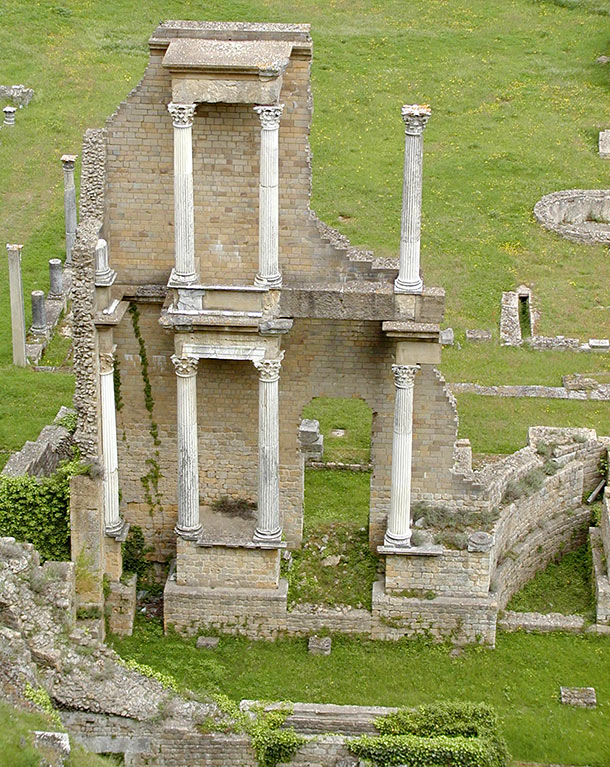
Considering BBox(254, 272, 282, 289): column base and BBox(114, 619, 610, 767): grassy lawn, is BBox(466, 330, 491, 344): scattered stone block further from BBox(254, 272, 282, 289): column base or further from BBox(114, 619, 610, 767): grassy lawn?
BBox(254, 272, 282, 289): column base

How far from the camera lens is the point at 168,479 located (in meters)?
29.4

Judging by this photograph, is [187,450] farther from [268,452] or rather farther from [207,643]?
[207,643]

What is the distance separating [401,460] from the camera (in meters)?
27.6

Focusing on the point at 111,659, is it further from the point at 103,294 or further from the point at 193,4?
the point at 193,4

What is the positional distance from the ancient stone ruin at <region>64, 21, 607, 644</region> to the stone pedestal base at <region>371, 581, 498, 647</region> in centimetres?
3

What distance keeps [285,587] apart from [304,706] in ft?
11.9

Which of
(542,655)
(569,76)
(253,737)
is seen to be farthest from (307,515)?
(569,76)

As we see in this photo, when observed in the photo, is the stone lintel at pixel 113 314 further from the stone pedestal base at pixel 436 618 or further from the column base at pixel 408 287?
the stone pedestal base at pixel 436 618

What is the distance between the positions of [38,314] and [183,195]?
14.4m

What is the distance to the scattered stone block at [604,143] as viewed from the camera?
52938 millimetres

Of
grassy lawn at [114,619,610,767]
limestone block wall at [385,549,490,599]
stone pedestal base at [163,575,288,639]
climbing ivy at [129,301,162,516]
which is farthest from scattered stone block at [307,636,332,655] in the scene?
climbing ivy at [129,301,162,516]

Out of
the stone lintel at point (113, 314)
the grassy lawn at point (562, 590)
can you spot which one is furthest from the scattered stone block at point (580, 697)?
the stone lintel at point (113, 314)

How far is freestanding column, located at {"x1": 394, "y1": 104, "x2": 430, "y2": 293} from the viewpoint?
2600cm

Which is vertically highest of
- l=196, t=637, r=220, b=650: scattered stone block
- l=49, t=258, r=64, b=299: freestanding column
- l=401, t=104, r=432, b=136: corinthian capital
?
l=401, t=104, r=432, b=136: corinthian capital
